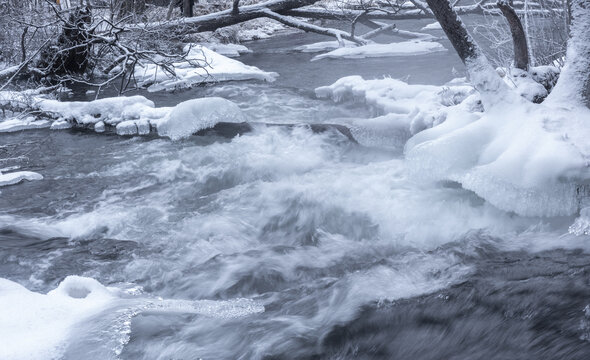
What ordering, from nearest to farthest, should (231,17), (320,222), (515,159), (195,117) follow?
(515,159), (320,222), (195,117), (231,17)

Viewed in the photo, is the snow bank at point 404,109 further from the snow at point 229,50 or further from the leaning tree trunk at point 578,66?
the snow at point 229,50

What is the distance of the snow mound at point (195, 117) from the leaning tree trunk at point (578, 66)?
4.23 meters

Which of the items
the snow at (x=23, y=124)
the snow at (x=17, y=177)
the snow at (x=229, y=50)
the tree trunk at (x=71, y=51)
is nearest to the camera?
the snow at (x=17, y=177)

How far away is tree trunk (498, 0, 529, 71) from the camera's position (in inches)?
169

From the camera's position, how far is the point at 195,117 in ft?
22.7

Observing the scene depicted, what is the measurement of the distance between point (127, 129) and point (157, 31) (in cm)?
336

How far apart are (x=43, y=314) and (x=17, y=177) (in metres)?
3.67

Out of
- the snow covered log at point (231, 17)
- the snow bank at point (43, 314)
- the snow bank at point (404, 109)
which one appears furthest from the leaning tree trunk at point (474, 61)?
the snow covered log at point (231, 17)

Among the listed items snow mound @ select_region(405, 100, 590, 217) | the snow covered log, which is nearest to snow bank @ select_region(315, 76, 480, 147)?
snow mound @ select_region(405, 100, 590, 217)

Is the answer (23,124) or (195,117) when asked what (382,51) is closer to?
(195,117)

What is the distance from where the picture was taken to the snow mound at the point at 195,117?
22.6 feet

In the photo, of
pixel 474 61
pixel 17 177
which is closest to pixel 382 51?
pixel 474 61

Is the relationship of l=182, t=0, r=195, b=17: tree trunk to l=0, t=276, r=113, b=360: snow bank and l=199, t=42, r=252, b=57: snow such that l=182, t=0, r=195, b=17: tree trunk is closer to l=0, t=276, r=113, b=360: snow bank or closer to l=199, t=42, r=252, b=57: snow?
l=199, t=42, r=252, b=57: snow

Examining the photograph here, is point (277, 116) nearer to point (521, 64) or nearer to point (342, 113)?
point (342, 113)
